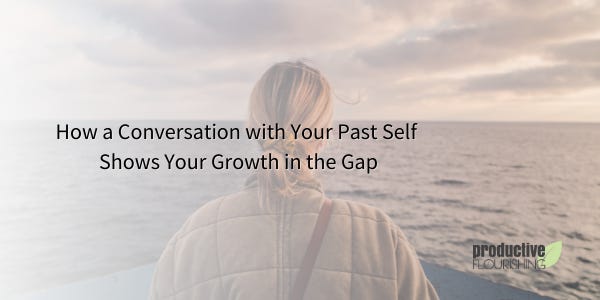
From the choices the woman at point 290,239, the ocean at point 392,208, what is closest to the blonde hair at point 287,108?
the woman at point 290,239

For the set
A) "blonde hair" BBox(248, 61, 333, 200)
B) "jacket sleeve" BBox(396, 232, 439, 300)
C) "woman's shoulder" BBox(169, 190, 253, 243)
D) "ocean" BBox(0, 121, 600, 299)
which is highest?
"blonde hair" BBox(248, 61, 333, 200)

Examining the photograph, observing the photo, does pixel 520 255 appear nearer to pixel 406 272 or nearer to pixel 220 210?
pixel 406 272

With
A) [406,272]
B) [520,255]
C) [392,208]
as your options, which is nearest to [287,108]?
[406,272]

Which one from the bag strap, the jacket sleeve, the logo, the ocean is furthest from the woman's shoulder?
the ocean

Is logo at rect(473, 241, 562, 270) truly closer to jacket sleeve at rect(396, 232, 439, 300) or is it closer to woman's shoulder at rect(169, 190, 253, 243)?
jacket sleeve at rect(396, 232, 439, 300)

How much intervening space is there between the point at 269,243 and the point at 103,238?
948 inches

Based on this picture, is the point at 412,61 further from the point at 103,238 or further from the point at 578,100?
the point at 103,238

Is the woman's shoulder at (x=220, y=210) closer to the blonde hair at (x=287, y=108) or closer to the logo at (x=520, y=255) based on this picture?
the blonde hair at (x=287, y=108)

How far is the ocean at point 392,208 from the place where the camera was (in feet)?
58.4

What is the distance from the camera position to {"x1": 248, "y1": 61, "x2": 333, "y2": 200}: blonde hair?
0.92 metres

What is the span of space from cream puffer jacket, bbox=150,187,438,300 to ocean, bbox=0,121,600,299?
14830 millimetres

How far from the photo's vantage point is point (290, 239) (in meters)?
0.89

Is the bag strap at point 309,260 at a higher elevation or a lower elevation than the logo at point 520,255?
higher

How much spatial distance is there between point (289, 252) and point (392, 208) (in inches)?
954
